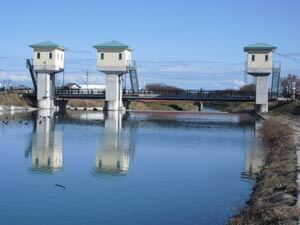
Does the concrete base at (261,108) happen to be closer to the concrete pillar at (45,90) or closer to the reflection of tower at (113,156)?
the concrete pillar at (45,90)

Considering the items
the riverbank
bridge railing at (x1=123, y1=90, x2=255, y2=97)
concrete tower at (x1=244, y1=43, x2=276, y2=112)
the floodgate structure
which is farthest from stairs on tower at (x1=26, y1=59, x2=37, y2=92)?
the riverbank

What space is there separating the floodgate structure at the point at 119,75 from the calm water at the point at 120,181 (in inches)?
1924

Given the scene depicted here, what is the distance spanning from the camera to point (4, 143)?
3509 cm

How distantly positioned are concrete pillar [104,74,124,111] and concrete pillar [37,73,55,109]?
9527 mm

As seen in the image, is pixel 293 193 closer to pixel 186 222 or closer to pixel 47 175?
pixel 186 222

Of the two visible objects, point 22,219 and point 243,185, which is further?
point 243,185

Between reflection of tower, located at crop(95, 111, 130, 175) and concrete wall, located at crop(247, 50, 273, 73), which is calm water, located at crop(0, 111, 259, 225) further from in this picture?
concrete wall, located at crop(247, 50, 273, 73)

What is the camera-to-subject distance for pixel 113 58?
290 feet

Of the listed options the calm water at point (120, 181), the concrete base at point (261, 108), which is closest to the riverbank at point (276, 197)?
the calm water at point (120, 181)

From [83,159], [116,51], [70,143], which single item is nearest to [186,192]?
[83,159]

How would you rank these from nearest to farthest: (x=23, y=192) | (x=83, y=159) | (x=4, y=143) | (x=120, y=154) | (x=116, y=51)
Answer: (x=23, y=192) < (x=83, y=159) < (x=120, y=154) < (x=4, y=143) < (x=116, y=51)

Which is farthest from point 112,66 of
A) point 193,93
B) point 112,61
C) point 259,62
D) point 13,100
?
point 259,62

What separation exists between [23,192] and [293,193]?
8.59m

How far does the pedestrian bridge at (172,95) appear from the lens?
88188 millimetres
